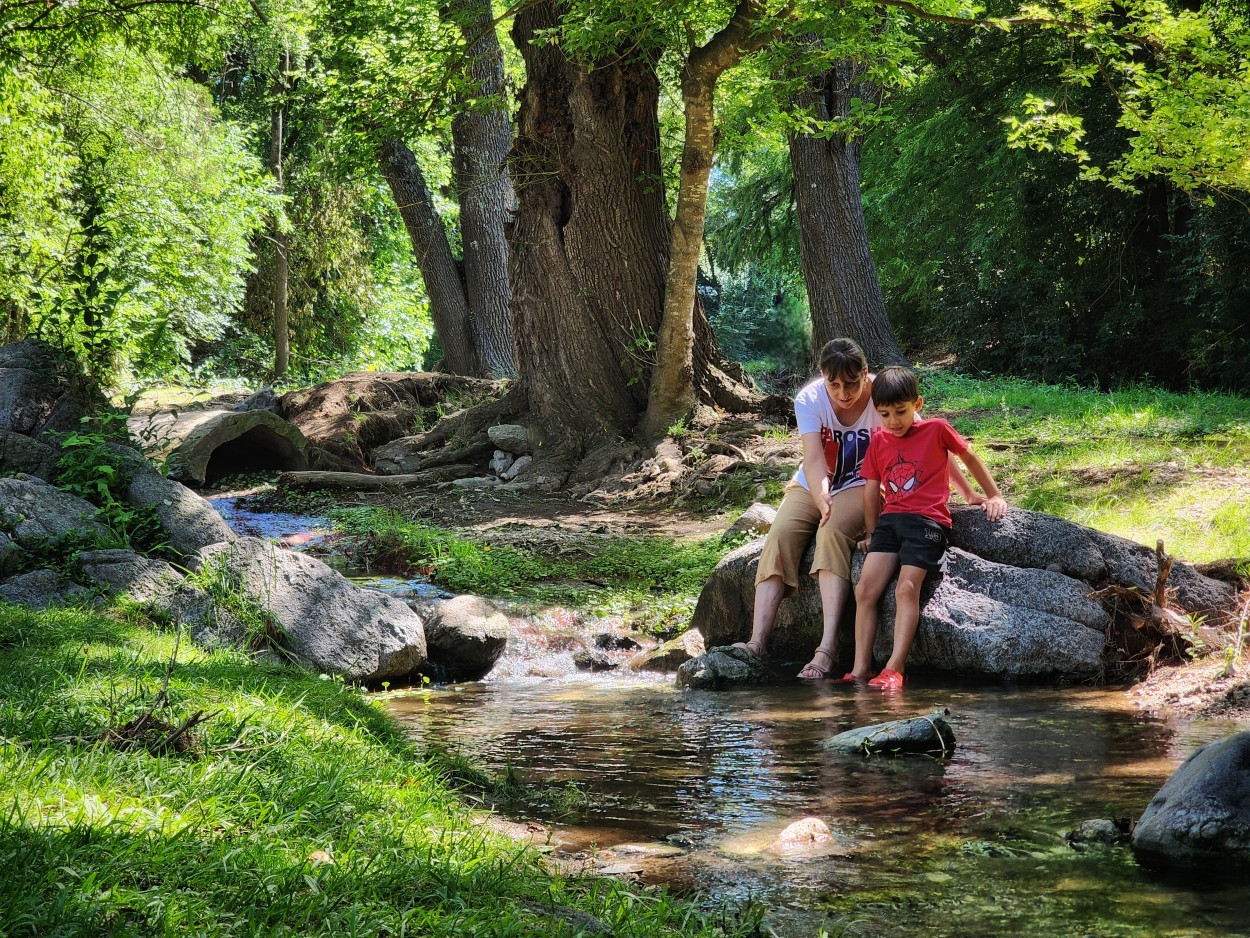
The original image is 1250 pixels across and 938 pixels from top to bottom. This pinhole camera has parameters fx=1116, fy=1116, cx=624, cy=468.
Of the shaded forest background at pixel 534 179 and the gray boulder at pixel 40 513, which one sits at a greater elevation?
the shaded forest background at pixel 534 179

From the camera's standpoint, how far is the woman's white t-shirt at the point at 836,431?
280 inches

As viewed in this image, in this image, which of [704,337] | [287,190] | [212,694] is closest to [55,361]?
[212,694]

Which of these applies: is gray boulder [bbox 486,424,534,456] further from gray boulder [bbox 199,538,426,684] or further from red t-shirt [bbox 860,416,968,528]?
red t-shirt [bbox 860,416,968,528]

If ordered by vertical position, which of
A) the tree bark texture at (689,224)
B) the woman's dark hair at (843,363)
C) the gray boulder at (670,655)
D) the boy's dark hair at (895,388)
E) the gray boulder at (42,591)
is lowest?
the gray boulder at (670,655)

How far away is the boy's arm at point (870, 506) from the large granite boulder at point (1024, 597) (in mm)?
179

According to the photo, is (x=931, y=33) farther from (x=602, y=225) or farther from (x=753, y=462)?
(x=753, y=462)

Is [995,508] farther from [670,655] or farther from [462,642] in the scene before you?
[462,642]

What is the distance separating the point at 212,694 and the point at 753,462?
341 inches

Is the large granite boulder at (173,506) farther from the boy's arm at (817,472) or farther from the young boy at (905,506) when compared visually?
the young boy at (905,506)

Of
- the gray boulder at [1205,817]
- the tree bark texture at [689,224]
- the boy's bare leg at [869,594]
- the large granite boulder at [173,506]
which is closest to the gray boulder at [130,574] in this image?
the large granite boulder at [173,506]

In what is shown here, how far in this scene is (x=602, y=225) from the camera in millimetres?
13891

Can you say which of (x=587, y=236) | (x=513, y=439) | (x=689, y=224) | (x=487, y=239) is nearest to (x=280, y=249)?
(x=487, y=239)

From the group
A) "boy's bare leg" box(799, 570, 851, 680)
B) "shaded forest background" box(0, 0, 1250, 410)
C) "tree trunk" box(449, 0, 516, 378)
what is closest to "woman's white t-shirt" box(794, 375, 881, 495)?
"boy's bare leg" box(799, 570, 851, 680)

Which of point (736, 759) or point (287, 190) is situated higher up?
point (287, 190)
